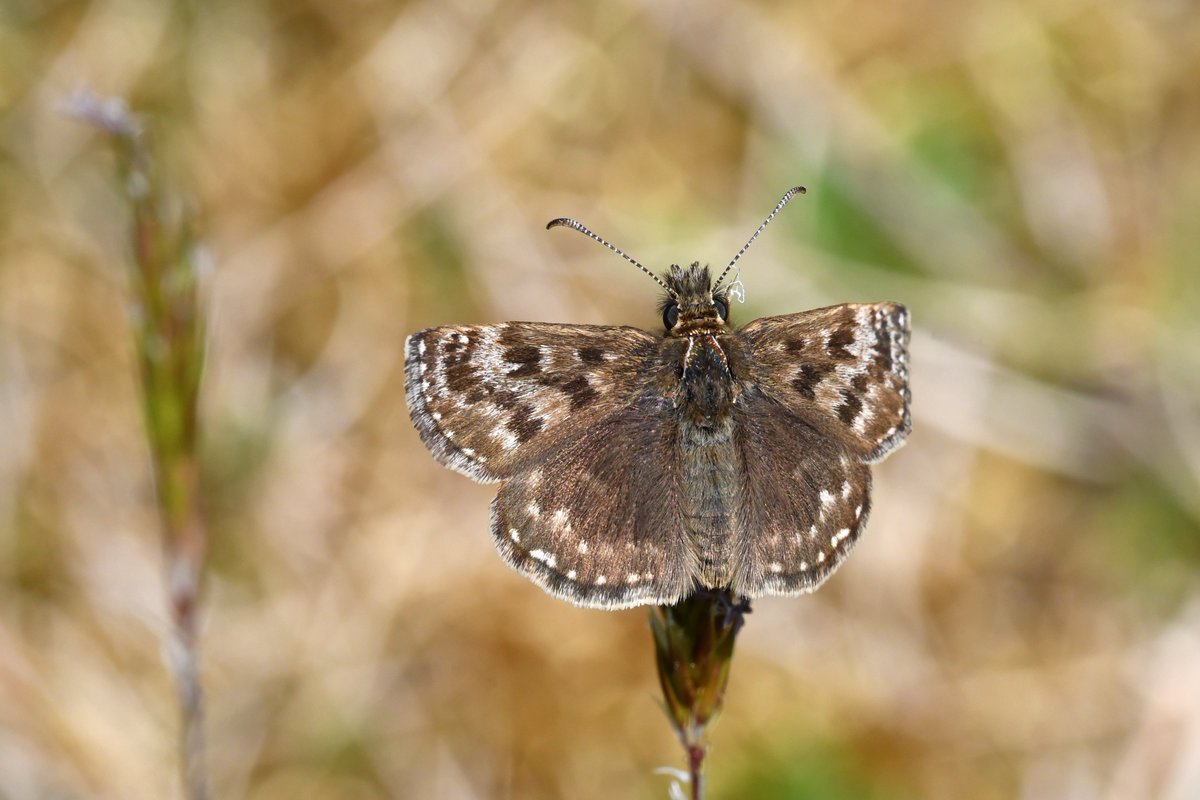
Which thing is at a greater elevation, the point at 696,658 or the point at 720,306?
the point at 720,306

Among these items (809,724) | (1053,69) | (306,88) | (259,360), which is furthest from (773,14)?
(809,724)

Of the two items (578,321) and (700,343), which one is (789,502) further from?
(578,321)

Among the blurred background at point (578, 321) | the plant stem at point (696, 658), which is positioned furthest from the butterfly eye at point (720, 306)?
the blurred background at point (578, 321)

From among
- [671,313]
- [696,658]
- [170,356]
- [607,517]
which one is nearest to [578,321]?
[671,313]

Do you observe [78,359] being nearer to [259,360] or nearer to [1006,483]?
[259,360]

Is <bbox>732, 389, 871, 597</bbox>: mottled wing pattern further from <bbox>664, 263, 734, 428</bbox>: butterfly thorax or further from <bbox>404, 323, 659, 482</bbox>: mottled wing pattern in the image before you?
<bbox>404, 323, 659, 482</bbox>: mottled wing pattern

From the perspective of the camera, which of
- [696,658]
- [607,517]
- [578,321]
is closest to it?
[696,658]

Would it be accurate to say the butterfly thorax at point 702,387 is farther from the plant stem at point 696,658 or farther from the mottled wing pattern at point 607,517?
the plant stem at point 696,658
